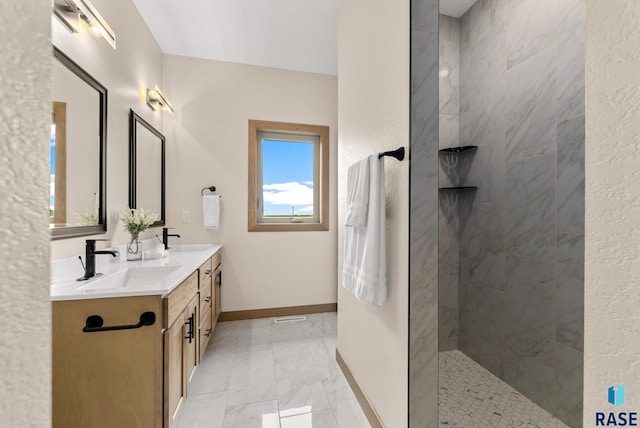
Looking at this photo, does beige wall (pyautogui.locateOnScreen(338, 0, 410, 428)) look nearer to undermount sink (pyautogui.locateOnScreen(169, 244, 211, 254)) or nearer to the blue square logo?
the blue square logo

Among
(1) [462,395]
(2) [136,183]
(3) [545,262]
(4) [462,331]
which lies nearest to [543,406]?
(1) [462,395]

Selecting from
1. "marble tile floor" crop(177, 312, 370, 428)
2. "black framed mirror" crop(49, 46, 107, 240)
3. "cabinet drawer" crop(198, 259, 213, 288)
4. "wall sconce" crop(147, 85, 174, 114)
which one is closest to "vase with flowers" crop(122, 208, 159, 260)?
"black framed mirror" crop(49, 46, 107, 240)

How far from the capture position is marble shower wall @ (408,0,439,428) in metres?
1.14

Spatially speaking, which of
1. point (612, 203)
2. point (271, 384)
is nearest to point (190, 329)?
point (271, 384)

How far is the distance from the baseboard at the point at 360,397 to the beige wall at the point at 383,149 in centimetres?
4

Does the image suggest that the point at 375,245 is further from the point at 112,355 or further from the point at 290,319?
the point at 290,319

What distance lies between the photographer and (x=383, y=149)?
55.4 inches

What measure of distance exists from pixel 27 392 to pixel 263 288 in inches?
109

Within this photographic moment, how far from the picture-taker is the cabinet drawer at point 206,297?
196 cm

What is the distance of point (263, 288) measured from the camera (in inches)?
116

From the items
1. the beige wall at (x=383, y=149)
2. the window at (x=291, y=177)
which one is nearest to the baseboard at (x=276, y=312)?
the window at (x=291, y=177)

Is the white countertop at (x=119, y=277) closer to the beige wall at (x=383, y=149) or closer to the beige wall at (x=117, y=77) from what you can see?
the beige wall at (x=117, y=77)

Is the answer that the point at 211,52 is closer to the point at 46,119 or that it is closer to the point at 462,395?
the point at 46,119

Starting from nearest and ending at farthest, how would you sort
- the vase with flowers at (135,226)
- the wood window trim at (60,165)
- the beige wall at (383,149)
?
the beige wall at (383,149)
the wood window trim at (60,165)
the vase with flowers at (135,226)
